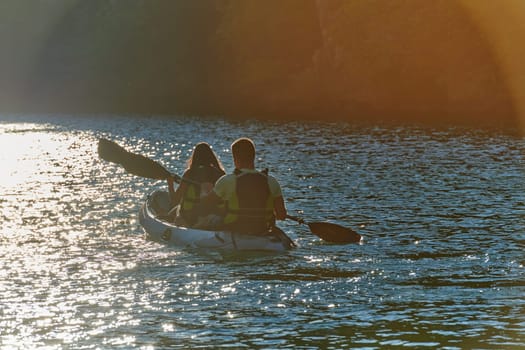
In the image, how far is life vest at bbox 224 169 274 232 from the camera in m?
18.6

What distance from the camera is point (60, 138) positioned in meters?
60.4

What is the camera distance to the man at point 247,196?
60.6 ft

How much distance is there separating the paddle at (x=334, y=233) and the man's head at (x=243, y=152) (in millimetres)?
2365

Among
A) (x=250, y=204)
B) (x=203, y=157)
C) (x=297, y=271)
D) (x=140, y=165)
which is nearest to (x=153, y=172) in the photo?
(x=140, y=165)

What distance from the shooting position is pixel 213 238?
19.2 m

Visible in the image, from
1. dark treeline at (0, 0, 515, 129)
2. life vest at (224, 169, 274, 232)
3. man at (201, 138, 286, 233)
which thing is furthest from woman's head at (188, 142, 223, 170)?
dark treeline at (0, 0, 515, 129)

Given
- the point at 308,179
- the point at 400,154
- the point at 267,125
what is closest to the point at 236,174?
the point at 308,179

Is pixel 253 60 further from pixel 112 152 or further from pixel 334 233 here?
pixel 334 233

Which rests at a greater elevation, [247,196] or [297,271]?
[247,196]

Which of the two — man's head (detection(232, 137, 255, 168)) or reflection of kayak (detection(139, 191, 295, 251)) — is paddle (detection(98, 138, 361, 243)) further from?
man's head (detection(232, 137, 255, 168))

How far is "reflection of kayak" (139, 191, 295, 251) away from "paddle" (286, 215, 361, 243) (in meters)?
0.88

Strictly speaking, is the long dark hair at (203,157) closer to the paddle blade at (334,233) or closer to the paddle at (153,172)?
the paddle at (153,172)

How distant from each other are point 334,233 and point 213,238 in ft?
8.60

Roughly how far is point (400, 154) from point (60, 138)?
25221mm
